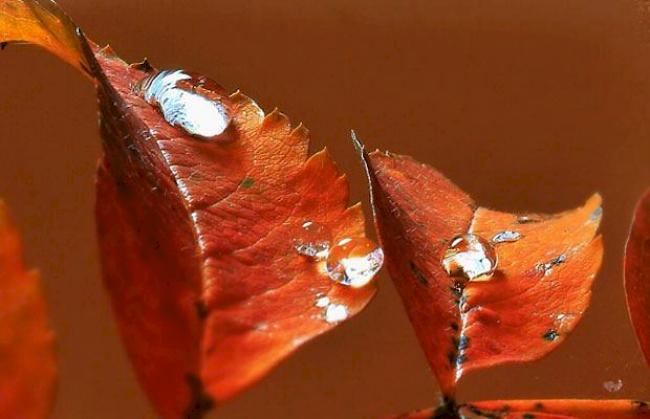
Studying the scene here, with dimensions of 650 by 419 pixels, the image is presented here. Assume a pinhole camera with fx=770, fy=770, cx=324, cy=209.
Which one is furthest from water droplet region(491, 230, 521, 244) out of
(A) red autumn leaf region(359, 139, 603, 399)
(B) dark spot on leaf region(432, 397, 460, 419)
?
(B) dark spot on leaf region(432, 397, 460, 419)

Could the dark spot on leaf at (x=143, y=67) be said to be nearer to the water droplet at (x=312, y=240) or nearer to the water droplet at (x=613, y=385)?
the water droplet at (x=312, y=240)

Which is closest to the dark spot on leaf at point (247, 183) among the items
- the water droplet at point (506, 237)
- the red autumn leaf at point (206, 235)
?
the red autumn leaf at point (206, 235)

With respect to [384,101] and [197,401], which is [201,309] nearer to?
[197,401]

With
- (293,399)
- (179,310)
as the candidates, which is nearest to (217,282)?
(179,310)

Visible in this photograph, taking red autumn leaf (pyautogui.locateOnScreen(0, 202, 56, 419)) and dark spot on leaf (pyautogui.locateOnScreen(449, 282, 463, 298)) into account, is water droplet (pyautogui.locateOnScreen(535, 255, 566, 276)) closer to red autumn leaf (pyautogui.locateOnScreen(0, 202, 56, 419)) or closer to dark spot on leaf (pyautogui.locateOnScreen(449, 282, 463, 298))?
dark spot on leaf (pyautogui.locateOnScreen(449, 282, 463, 298))

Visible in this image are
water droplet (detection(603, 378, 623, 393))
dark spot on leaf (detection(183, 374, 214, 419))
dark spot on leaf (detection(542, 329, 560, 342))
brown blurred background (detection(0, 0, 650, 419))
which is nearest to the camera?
dark spot on leaf (detection(183, 374, 214, 419))

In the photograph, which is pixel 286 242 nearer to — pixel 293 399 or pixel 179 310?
pixel 179 310
